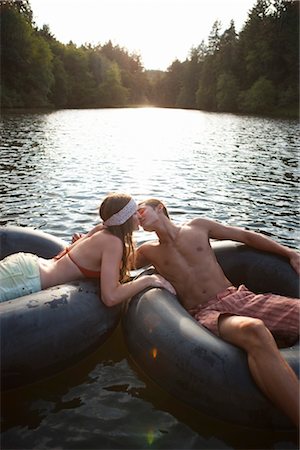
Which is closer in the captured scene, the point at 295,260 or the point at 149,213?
the point at 149,213

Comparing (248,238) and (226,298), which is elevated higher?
(248,238)

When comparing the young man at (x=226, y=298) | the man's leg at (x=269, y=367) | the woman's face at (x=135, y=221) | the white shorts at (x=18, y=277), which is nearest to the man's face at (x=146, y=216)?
the young man at (x=226, y=298)

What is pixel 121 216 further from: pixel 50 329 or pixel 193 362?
pixel 193 362

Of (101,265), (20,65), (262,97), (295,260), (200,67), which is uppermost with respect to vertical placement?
(200,67)

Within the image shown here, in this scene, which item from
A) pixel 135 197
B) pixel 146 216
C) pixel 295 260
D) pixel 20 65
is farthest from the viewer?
pixel 20 65

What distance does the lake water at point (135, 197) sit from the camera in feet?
11.5

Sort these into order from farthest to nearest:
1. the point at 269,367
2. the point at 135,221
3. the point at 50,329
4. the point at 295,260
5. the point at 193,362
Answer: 1. the point at 295,260
2. the point at 135,221
3. the point at 50,329
4. the point at 193,362
5. the point at 269,367

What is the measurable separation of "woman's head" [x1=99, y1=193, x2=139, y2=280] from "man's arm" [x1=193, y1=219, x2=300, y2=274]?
887mm

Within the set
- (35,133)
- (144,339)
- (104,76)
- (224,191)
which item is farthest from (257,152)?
(104,76)

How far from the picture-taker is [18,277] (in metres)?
4.28

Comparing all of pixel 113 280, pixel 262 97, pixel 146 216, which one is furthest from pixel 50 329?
pixel 262 97

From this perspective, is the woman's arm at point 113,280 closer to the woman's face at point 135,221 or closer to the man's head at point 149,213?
the woman's face at point 135,221

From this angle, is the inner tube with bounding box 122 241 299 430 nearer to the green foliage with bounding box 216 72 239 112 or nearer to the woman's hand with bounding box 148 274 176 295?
the woman's hand with bounding box 148 274 176 295

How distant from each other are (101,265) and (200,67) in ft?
313
